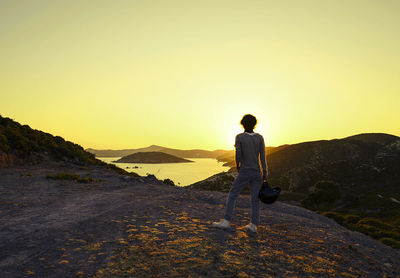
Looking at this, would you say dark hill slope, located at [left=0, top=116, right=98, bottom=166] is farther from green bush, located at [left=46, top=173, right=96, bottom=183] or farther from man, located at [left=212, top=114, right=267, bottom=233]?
man, located at [left=212, top=114, right=267, bottom=233]

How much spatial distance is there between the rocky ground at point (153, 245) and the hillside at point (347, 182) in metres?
13.8

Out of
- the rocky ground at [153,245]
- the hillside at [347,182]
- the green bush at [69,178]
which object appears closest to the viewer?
the rocky ground at [153,245]

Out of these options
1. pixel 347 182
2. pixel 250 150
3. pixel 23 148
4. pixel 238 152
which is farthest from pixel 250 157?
pixel 347 182

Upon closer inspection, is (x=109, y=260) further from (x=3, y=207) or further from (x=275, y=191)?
(x=3, y=207)

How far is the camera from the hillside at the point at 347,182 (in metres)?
31.2

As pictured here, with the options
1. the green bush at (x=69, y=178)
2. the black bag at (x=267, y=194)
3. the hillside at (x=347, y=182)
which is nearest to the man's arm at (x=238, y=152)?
the black bag at (x=267, y=194)

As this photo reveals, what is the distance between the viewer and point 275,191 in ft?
23.1

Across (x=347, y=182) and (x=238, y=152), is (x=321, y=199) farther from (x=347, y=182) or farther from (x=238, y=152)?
(x=238, y=152)

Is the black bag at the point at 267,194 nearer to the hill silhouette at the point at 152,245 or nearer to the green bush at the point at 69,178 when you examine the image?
the hill silhouette at the point at 152,245

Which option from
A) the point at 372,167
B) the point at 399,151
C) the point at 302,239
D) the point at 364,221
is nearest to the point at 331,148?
the point at 399,151

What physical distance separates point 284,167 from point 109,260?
491ft

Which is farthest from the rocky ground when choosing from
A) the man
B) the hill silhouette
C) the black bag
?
the man

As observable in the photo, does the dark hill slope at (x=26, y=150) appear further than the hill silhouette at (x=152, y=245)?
Yes

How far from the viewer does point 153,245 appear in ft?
20.7
